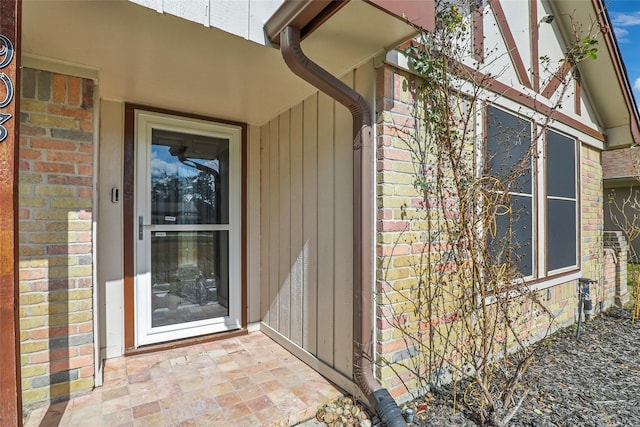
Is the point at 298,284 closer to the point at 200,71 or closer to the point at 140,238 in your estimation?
the point at 140,238

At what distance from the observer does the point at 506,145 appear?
317cm

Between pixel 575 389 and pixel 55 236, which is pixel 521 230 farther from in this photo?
pixel 55 236

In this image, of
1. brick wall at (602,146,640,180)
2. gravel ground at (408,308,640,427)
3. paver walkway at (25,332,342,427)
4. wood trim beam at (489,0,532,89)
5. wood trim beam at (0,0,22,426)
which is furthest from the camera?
brick wall at (602,146,640,180)

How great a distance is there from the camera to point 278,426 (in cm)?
202

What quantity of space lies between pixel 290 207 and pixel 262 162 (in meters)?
0.82

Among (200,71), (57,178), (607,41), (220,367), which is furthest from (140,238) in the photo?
(607,41)

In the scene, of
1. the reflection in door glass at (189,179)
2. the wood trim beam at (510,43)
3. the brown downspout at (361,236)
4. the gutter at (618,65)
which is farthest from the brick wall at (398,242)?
the gutter at (618,65)

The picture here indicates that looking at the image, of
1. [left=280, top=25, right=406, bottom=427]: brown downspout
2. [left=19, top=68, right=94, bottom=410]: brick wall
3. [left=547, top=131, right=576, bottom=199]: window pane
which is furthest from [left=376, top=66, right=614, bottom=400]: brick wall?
[left=547, top=131, right=576, bottom=199]: window pane

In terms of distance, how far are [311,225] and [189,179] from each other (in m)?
1.43

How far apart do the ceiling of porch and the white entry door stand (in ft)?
1.74

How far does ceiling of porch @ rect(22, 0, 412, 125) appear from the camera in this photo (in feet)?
5.53

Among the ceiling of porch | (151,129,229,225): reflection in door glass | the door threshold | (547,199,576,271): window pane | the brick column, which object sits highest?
the ceiling of porch

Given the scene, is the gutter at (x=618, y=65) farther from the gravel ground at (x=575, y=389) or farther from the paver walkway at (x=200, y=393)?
the paver walkway at (x=200, y=393)

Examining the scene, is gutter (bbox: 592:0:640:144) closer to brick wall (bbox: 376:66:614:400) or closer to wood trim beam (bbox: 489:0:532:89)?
wood trim beam (bbox: 489:0:532:89)
